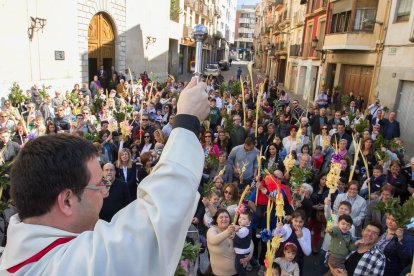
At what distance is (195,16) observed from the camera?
37.4 metres

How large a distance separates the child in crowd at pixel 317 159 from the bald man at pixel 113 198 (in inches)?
159

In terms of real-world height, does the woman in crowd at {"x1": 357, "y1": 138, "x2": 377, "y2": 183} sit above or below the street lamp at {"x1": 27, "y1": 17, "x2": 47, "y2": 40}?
below

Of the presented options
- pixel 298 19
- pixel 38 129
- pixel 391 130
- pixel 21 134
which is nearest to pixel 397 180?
pixel 391 130

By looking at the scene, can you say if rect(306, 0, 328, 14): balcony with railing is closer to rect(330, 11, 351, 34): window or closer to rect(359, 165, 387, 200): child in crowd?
rect(330, 11, 351, 34): window

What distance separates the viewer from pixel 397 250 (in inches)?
163

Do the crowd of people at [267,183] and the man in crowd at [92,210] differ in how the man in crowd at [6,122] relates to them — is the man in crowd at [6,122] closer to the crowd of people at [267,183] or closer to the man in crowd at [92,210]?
the crowd of people at [267,183]

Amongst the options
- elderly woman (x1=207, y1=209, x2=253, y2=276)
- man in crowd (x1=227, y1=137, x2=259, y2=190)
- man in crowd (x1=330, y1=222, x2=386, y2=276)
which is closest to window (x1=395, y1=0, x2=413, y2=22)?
man in crowd (x1=227, y1=137, x2=259, y2=190)

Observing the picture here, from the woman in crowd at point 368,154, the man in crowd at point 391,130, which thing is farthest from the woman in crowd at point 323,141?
the man in crowd at point 391,130

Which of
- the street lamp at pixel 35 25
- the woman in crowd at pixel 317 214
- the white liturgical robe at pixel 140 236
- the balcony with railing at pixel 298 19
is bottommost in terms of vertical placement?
the woman in crowd at pixel 317 214

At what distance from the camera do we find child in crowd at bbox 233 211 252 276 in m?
4.51

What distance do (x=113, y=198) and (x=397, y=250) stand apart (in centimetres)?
362

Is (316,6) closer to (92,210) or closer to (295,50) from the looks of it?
(295,50)

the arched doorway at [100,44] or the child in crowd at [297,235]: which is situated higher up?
the arched doorway at [100,44]

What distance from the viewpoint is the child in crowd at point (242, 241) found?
4.51 meters
